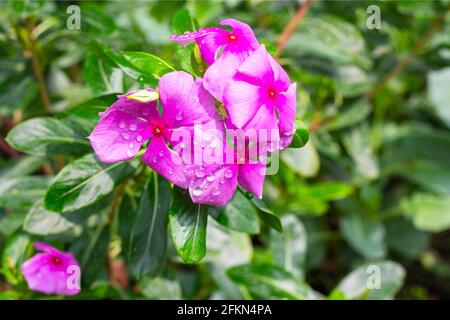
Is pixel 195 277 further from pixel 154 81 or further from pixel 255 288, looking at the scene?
pixel 154 81

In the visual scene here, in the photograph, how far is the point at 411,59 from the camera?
2.51 metres

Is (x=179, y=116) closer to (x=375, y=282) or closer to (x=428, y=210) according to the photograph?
(x=375, y=282)

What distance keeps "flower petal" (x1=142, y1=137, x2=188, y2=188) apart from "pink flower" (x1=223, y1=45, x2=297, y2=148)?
0.15 meters

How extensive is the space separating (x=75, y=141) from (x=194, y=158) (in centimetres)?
57

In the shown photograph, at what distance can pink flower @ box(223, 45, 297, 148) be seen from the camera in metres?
1.09

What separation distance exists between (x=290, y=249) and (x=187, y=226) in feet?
2.66

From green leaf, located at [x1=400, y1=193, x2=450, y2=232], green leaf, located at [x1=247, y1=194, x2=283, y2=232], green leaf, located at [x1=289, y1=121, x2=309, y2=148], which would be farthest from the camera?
green leaf, located at [x1=400, y1=193, x2=450, y2=232]

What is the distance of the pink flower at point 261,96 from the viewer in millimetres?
1088

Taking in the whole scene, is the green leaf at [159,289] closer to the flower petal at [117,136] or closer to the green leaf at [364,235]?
the flower petal at [117,136]

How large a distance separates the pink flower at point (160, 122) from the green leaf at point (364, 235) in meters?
1.52

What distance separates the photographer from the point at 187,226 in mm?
1256

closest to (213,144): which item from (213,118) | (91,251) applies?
(213,118)

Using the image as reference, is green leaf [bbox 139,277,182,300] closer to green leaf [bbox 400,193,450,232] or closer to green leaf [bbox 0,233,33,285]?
green leaf [bbox 0,233,33,285]

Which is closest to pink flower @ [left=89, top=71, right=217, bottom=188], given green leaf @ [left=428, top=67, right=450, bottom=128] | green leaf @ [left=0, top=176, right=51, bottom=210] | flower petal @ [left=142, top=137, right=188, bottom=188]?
flower petal @ [left=142, top=137, right=188, bottom=188]
